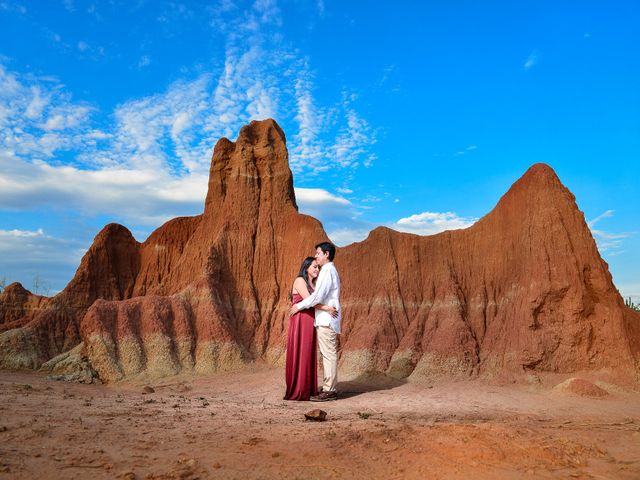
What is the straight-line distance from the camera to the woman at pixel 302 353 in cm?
1375

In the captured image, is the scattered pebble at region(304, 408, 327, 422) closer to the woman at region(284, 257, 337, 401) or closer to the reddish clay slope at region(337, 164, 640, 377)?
the woman at region(284, 257, 337, 401)

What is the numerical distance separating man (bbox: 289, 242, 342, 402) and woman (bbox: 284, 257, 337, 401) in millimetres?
228

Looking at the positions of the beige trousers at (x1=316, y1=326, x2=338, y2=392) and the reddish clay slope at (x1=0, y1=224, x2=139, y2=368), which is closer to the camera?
the beige trousers at (x1=316, y1=326, x2=338, y2=392)

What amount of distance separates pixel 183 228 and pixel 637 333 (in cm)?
2854

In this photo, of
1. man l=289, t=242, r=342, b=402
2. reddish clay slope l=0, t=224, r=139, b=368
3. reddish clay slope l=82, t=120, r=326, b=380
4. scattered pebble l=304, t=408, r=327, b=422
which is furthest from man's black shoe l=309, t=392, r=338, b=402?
reddish clay slope l=0, t=224, r=139, b=368

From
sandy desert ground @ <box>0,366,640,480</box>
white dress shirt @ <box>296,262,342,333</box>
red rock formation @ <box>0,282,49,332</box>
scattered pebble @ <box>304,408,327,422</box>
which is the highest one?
red rock formation @ <box>0,282,49,332</box>

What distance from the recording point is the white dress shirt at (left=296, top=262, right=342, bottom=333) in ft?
43.8

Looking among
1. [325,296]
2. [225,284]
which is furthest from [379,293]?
[325,296]

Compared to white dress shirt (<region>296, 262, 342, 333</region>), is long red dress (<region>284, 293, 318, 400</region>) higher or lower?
lower

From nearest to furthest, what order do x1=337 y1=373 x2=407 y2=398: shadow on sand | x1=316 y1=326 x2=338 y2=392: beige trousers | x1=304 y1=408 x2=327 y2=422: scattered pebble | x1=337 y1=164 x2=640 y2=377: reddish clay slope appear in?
x1=304 y1=408 x2=327 y2=422: scattered pebble, x1=316 y1=326 x2=338 y2=392: beige trousers, x1=337 y1=373 x2=407 y2=398: shadow on sand, x1=337 y1=164 x2=640 y2=377: reddish clay slope

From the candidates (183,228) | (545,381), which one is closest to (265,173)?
(183,228)

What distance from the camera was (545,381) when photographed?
1836cm

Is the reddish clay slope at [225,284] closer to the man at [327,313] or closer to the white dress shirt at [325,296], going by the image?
the man at [327,313]

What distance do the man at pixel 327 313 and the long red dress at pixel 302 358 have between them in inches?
9.0
